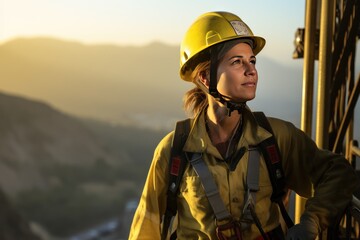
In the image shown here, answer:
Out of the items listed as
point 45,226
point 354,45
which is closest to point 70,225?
point 45,226

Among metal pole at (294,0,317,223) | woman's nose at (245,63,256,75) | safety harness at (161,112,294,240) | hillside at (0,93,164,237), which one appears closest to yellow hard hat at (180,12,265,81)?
woman's nose at (245,63,256,75)

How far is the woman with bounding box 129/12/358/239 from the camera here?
2.36m

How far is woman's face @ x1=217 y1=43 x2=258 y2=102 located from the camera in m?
2.44

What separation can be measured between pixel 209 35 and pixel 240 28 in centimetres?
16

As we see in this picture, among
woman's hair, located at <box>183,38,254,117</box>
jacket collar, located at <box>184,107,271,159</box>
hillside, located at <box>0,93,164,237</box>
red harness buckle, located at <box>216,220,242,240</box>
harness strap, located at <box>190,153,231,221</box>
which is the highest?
woman's hair, located at <box>183,38,254,117</box>

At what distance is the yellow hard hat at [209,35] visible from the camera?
99.5 inches

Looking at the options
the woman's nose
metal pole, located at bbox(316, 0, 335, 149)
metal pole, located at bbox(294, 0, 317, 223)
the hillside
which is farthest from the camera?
the hillside

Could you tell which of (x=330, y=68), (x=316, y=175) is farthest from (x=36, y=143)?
(x=316, y=175)

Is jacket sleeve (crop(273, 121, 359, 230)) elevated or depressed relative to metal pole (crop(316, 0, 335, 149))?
depressed

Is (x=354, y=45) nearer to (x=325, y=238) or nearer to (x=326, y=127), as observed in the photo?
(x=326, y=127)

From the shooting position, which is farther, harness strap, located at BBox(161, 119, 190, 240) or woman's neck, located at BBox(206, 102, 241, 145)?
woman's neck, located at BBox(206, 102, 241, 145)

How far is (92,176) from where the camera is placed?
115250mm

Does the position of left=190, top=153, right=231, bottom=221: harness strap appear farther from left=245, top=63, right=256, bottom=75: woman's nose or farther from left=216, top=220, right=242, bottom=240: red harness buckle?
left=245, top=63, right=256, bottom=75: woman's nose

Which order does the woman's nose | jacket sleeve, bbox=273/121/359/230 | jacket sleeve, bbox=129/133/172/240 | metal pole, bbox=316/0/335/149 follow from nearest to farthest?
jacket sleeve, bbox=273/121/359/230, the woman's nose, jacket sleeve, bbox=129/133/172/240, metal pole, bbox=316/0/335/149
